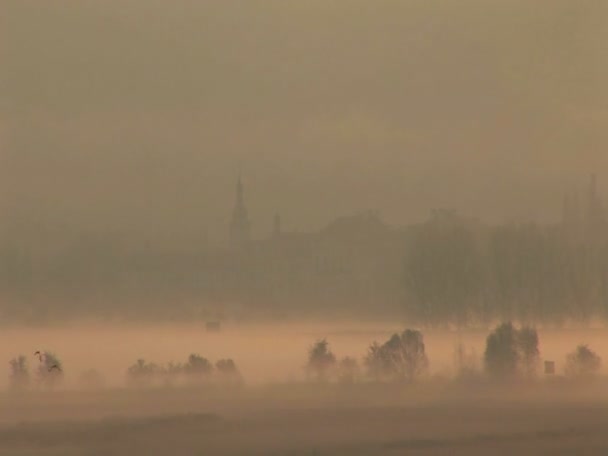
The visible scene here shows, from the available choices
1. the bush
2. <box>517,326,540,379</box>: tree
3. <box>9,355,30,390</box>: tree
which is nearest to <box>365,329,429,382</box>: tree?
<box>517,326,540,379</box>: tree

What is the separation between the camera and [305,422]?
363cm

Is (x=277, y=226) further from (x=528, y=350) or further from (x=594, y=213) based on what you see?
(x=594, y=213)

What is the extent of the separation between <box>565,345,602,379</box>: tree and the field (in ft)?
0.10

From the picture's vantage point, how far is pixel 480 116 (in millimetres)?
3797

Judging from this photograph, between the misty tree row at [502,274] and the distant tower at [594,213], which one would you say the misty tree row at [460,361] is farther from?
the distant tower at [594,213]

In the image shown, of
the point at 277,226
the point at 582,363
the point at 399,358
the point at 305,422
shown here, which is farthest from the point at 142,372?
the point at 582,363

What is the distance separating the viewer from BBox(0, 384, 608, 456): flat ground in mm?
3512

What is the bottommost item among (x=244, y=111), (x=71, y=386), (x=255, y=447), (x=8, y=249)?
(x=255, y=447)

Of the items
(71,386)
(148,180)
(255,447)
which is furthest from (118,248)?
(255,447)

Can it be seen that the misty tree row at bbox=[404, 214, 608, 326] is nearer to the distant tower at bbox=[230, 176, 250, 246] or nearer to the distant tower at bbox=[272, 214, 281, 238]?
the distant tower at bbox=[272, 214, 281, 238]

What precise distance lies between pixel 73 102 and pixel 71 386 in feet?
3.14

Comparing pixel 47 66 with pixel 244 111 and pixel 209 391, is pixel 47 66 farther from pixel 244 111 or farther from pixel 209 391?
pixel 209 391

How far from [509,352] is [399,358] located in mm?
402

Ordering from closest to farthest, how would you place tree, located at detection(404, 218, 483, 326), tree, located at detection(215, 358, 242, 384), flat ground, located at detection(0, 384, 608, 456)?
flat ground, located at detection(0, 384, 608, 456), tree, located at detection(215, 358, 242, 384), tree, located at detection(404, 218, 483, 326)
